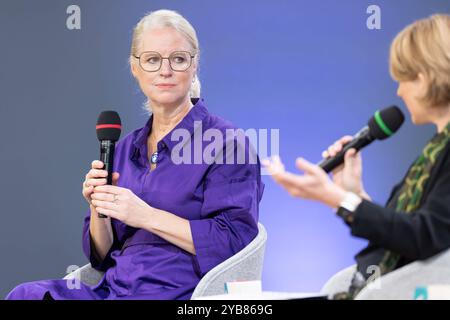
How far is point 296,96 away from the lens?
3.89 meters

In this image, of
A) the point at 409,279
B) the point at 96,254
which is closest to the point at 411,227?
the point at 409,279

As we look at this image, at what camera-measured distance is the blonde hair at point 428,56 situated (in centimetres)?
170

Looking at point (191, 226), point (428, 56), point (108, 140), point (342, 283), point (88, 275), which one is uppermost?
point (428, 56)

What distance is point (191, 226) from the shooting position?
7.57 feet

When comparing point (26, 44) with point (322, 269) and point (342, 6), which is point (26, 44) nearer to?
point (342, 6)

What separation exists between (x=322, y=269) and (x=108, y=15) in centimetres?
179

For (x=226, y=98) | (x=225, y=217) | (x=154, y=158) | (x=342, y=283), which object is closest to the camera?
(x=342, y=283)

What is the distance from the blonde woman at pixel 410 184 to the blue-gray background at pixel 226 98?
196 cm

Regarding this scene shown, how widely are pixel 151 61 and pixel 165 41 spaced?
85 millimetres

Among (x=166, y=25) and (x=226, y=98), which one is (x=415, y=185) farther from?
(x=226, y=98)

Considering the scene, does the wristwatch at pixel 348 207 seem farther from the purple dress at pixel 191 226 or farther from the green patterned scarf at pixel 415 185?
→ the purple dress at pixel 191 226

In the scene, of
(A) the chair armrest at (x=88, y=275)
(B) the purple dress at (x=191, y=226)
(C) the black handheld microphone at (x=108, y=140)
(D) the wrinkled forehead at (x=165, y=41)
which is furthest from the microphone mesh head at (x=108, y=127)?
(A) the chair armrest at (x=88, y=275)

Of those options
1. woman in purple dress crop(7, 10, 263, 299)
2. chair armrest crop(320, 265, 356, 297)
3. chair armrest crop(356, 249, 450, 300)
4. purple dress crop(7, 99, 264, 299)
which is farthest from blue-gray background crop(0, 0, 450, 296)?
A: chair armrest crop(356, 249, 450, 300)
